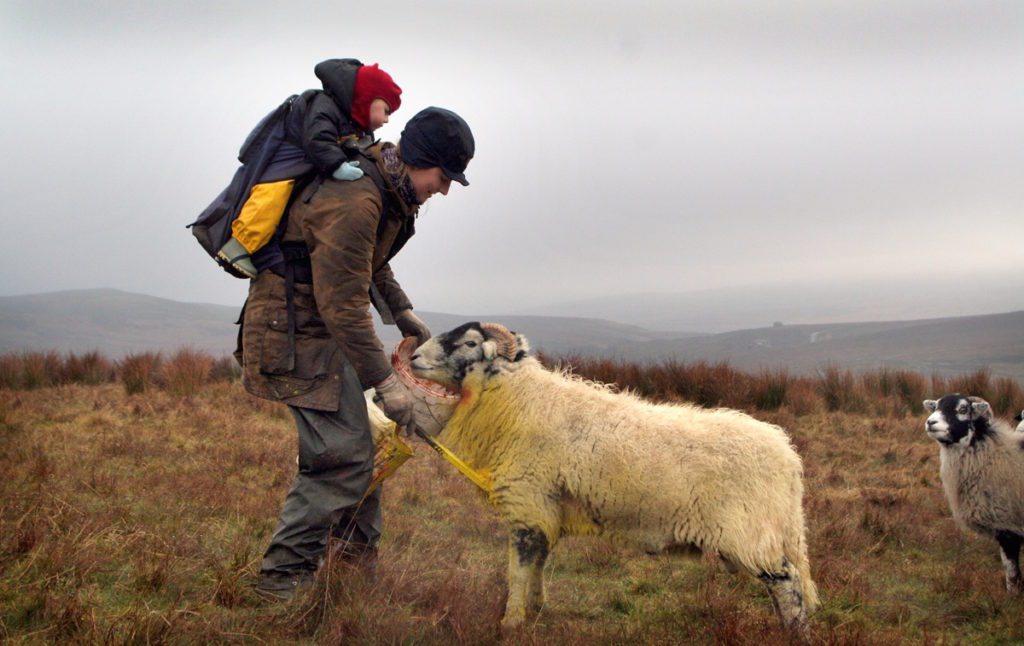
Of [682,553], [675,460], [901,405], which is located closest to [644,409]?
[675,460]

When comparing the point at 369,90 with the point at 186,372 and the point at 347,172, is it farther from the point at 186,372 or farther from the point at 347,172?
the point at 186,372

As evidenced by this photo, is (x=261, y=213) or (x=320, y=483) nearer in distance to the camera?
(x=261, y=213)

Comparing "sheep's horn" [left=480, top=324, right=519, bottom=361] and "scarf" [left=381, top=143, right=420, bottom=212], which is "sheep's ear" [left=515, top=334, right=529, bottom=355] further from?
"scarf" [left=381, top=143, right=420, bottom=212]

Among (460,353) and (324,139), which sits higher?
(324,139)

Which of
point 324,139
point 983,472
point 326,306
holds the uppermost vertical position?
point 324,139

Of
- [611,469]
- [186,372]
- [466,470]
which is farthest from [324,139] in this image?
[186,372]

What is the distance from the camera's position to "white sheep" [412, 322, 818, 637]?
4266mm

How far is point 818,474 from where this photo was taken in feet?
30.6

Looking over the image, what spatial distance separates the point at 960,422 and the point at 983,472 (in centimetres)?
53

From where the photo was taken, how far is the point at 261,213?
3949 mm

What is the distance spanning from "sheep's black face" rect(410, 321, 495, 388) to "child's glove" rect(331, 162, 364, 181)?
4.20 ft

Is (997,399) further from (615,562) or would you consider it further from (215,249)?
(215,249)

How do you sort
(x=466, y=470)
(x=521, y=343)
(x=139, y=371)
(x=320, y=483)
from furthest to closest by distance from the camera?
(x=139, y=371) → (x=521, y=343) → (x=466, y=470) → (x=320, y=483)

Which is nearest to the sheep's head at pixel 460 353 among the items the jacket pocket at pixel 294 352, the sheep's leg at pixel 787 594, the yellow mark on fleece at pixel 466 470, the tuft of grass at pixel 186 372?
the yellow mark on fleece at pixel 466 470
